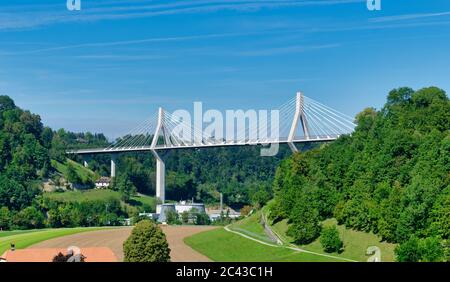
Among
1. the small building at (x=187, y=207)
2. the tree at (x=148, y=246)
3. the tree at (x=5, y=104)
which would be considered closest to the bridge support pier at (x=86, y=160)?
the tree at (x=5, y=104)

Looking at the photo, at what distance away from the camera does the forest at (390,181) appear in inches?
764

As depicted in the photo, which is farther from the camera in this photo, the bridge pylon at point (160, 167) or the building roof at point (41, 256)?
the bridge pylon at point (160, 167)

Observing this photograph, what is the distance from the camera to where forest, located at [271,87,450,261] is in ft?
63.7

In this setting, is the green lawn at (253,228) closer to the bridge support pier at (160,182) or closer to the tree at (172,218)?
the tree at (172,218)

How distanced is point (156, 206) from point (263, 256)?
3804cm

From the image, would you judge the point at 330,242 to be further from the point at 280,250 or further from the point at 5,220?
the point at 5,220

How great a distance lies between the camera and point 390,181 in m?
24.1

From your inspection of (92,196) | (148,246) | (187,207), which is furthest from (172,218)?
(148,246)

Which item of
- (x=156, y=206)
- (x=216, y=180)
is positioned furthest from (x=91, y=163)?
(x=156, y=206)

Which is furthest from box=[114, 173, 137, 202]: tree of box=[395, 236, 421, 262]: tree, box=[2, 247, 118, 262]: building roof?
box=[2, 247, 118, 262]: building roof

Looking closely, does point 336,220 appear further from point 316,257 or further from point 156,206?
point 156,206

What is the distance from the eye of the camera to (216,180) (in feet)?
225

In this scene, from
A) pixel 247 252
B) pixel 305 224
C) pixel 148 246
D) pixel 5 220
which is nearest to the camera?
pixel 148 246
